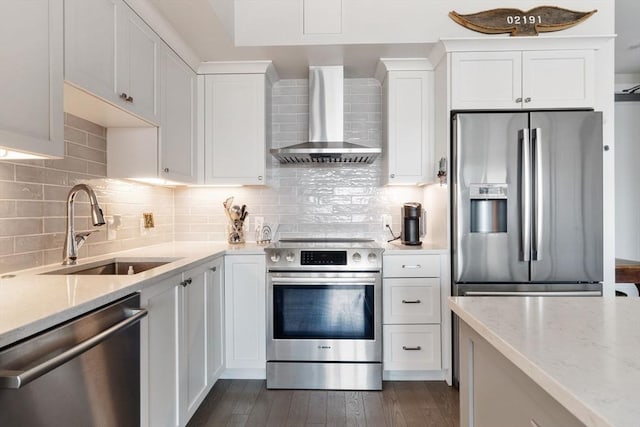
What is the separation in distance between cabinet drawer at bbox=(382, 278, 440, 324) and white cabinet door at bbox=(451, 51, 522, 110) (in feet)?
4.17

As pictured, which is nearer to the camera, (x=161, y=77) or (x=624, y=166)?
(x=161, y=77)

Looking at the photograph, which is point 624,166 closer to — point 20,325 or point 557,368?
point 557,368

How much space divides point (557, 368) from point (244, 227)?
2.74 meters

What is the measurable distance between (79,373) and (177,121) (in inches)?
72.3

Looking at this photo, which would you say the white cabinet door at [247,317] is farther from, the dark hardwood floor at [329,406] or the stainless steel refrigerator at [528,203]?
the stainless steel refrigerator at [528,203]

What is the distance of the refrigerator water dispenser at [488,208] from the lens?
2348mm

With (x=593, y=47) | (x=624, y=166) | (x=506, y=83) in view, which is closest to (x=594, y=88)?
(x=593, y=47)

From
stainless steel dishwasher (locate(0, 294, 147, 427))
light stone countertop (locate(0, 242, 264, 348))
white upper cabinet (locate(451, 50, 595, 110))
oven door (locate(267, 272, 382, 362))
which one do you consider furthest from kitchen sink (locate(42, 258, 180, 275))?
white upper cabinet (locate(451, 50, 595, 110))

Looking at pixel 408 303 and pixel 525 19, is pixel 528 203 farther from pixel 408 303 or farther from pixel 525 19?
pixel 525 19

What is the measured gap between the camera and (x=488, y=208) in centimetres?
238

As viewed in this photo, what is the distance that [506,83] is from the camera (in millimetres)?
2445

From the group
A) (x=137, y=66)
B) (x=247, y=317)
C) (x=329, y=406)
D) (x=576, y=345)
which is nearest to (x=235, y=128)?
(x=137, y=66)

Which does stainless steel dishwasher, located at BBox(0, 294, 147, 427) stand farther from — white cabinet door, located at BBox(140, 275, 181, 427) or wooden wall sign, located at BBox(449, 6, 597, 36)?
wooden wall sign, located at BBox(449, 6, 597, 36)

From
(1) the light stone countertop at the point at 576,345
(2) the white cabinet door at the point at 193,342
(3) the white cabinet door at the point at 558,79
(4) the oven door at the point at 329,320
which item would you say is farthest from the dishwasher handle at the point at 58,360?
(3) the white cabinet door at the point at 558,79
